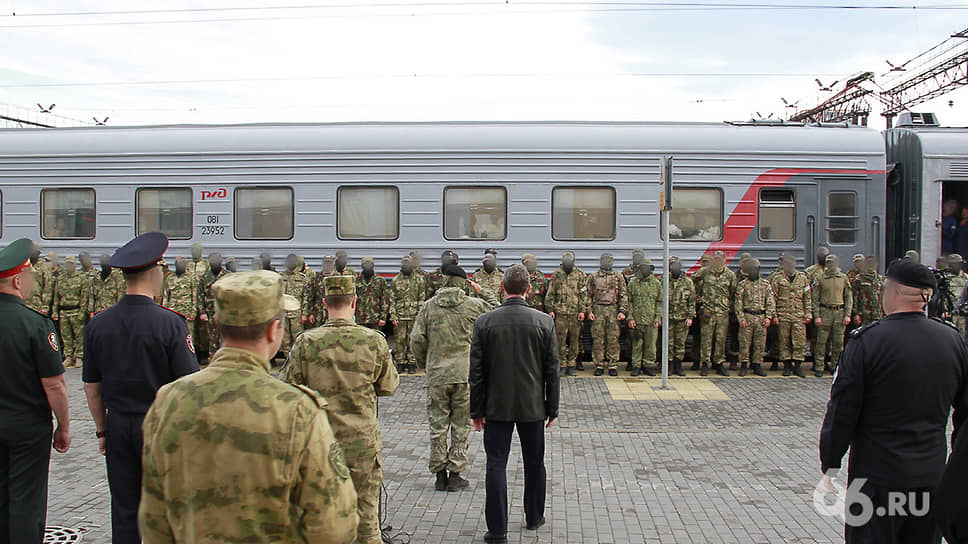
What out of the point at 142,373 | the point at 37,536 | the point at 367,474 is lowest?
the point at 37,536

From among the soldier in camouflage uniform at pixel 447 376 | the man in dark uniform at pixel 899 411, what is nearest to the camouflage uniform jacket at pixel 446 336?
the soldier in camouflage uniform at pixel 447 376

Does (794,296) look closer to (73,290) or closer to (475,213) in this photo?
(475,213)

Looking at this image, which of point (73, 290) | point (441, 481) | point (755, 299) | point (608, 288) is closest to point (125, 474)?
point (441, 481)

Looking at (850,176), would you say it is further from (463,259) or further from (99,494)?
(99,494)

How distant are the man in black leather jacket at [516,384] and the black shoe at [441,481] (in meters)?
0.98

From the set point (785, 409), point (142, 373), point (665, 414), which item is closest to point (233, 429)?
point (142, 373)

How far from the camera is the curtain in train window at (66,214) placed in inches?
457

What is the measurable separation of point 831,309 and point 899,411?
7.79m

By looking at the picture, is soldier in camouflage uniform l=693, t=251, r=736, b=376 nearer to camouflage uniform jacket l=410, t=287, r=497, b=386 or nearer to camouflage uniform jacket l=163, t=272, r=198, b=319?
camouflage uniform jacket l=410, t=287, r=497, b=386

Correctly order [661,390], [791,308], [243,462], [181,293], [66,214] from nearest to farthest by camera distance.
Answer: [243,462] → [661,390] → [791,308] → [181,293] → [66,214]

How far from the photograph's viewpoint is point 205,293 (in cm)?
1104

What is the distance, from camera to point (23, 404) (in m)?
3.87

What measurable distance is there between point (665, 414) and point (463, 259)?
13.7ft

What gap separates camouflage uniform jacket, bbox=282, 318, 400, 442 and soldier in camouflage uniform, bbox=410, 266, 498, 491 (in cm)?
176
